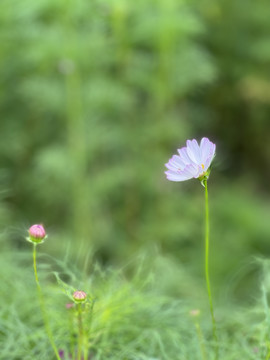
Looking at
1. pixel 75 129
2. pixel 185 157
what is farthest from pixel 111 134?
pixel 185 157

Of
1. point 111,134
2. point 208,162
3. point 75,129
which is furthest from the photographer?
point 111,134

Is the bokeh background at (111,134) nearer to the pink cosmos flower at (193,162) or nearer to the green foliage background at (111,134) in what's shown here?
the green foliage background at (111,134)

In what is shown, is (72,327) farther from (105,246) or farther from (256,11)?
(256,11)

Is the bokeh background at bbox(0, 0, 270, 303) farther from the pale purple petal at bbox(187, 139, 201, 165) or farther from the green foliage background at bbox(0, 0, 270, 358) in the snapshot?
the pale purple petal at bbox(187, 139, 201, 165)

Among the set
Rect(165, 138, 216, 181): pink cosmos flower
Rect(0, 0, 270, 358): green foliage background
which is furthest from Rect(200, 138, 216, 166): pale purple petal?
Rect(0, 0, 270, 358): green foliage background

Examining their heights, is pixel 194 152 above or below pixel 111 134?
below

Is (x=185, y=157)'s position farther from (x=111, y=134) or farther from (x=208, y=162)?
(x=111, y=134)

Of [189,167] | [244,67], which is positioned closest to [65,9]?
[244,67]

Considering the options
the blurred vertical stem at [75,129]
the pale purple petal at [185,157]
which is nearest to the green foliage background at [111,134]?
the blurred vertical stem at [75,129]

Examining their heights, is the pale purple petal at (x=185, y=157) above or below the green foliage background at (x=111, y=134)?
below
